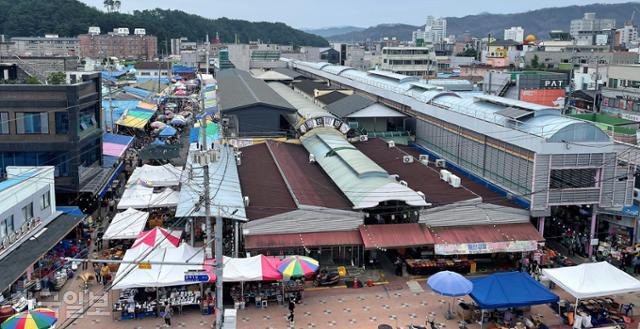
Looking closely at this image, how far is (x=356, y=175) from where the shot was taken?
885 inches

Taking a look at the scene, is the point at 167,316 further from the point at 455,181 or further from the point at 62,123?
the point at 455,181

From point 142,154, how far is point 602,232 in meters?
21.8

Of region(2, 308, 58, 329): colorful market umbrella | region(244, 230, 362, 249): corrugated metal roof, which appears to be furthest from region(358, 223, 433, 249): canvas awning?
region(2, 308, 58, 329): colorful market umbrella

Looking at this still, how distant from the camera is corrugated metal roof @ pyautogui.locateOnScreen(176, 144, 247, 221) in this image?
18709 millimetres

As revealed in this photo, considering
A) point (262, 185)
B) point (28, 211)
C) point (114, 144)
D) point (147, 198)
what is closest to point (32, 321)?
point (28, 211)

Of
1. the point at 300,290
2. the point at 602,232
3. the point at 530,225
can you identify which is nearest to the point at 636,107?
the point at 602,232

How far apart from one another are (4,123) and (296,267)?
1401cm

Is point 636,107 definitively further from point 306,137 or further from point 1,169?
point 1,169

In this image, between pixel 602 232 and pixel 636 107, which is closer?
pixel 602 232

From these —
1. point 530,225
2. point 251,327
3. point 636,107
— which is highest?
point 636,107

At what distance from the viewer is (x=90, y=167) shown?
27.2 m

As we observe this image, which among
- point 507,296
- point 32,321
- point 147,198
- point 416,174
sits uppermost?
point 416,174

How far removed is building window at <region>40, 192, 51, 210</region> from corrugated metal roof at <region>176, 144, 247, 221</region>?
179 inches

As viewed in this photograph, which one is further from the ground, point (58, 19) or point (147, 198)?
point (58, 19)
